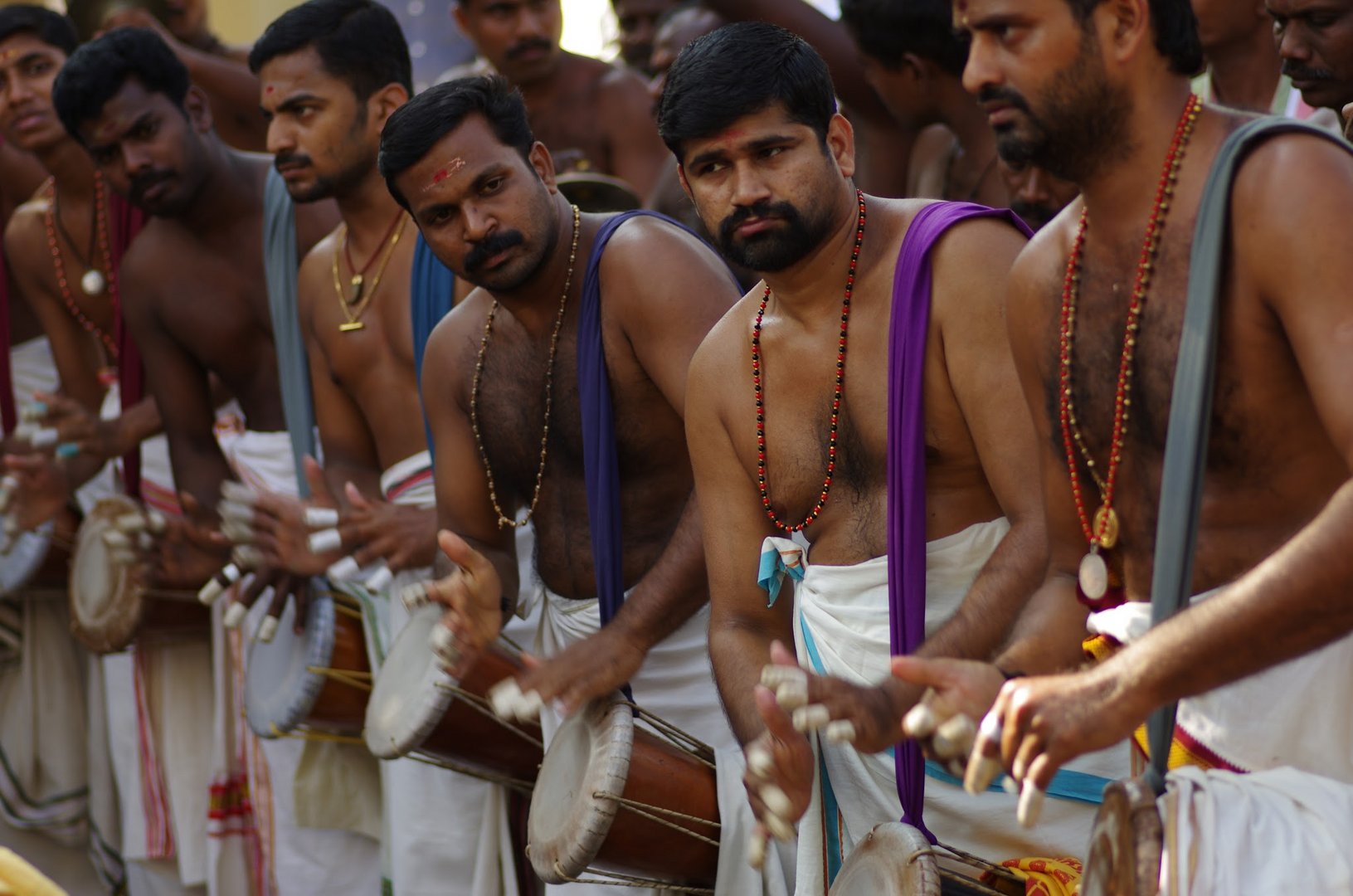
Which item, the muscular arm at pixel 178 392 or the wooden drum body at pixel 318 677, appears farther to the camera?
the muscular arm at pixel 178 392

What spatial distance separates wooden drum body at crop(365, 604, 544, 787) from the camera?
3.89m

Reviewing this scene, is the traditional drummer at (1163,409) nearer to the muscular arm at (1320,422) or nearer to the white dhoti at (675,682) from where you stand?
the muscular arm at (1320,422)

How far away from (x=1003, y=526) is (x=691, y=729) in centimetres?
109

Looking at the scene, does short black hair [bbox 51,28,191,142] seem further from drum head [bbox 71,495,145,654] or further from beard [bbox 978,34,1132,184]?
beard [bbox 978,34,1132,184]

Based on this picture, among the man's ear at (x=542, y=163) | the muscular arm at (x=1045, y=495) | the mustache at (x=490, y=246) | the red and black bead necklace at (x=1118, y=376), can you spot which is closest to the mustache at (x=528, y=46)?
the man's ear at (x=542, y=163)

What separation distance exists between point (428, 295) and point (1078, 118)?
97.6 inches

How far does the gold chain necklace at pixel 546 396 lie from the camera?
4059mm

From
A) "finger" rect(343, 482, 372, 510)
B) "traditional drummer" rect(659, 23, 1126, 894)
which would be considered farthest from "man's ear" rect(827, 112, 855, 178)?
"finger" rect(343, 482, 372, 510)

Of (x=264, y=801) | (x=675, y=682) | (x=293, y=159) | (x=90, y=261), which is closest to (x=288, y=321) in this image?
(x=293, y=159)

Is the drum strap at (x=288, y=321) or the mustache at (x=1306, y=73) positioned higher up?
the mustache at (x=1306, y=73)

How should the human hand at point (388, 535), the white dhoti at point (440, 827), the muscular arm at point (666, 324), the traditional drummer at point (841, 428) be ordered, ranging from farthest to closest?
the human hand at point (388, 535)
the white dhoti at point (440, 827)
the muscular arm at point (666, 324)
the traditional drummer at point (841, 428)

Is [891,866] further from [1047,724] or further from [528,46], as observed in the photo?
[528,46]

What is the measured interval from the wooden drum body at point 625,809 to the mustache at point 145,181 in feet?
9.53

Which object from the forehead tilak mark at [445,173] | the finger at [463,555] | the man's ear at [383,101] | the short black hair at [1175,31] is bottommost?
the finger at [463,555]
